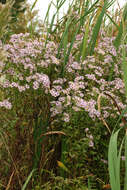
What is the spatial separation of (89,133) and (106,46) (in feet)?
2.72

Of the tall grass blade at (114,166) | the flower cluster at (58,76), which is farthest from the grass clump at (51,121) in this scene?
the tall grass blade at (114,166)

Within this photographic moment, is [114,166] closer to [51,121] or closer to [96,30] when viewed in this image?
[51,121]

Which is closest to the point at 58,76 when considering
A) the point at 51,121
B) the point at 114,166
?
the point at 51,121

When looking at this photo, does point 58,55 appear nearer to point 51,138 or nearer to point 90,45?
point 90,45

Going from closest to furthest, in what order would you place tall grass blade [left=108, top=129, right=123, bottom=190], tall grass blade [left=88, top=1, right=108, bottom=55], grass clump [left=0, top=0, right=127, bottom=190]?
tall grass blade [left=108, top=129, right=123, bottom=190] < grass clump [left=0, top=0, right=127, bottom=190] < tall grass blade [left=88, top=1, right=108, bottom=55]

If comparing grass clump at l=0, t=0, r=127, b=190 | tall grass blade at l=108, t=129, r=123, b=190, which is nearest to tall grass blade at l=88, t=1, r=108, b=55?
grass clump at l=0, t=0, r=127, b=190

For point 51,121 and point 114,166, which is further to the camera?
point 51,121

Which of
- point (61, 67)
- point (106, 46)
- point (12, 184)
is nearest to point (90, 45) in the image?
point (106, 46)

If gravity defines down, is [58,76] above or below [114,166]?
above

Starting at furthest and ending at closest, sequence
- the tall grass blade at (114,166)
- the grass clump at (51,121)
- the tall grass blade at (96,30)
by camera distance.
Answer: the tall grass blade at (96,30) < the grass clump at (51,121) < the tall grass blade at (114,166)

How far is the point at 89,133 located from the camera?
2045mm

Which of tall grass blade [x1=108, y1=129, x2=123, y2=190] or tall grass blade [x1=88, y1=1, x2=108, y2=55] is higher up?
tall grass blade [x1=88, y1=1, x2=108, y2=55]

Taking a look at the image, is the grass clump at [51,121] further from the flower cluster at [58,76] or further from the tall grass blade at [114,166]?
the tall grass blade at [114,166]

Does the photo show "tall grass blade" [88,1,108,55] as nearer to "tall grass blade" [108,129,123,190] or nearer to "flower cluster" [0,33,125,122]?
"flower cluster" [0,33,125,122]
